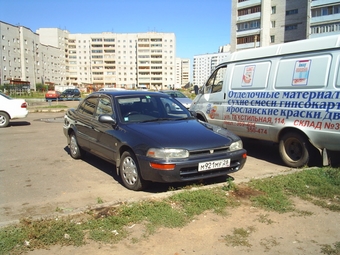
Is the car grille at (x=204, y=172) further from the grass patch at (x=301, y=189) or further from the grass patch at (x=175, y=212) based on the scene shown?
the grass patch at (x=301, y=189)

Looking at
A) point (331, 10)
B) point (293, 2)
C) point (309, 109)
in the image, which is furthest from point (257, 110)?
point (293, 2)

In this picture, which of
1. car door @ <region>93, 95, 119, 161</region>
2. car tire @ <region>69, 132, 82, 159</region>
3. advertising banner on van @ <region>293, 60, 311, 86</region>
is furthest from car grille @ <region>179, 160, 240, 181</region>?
car tire @ <region>69, 132, 82, 159</region>

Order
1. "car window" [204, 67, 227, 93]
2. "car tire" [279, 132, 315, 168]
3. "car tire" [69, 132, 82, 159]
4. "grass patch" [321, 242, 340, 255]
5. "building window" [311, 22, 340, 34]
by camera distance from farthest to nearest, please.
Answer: "building window" [311, 22, 340, 34]
"car window" [204, 67, 227, 93]
"car tire" [69, 132, 82, 159]
"car tire" [279, 132, 315, 168]
"grass patch" [321, 242, 340, 255]

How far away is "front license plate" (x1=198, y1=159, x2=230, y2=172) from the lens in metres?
4.78

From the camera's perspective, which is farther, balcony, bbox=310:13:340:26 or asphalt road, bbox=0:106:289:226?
balcony, bbox=310:13:340:26

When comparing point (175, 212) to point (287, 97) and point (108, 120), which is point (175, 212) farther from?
point (287, 97)

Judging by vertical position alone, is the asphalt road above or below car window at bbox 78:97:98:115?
below

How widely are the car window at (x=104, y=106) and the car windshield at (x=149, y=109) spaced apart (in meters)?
0.21

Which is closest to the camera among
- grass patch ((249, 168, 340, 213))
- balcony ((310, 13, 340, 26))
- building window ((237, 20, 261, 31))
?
grass patch ((249, 168, 340, 213))

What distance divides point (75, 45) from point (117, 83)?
23851mm

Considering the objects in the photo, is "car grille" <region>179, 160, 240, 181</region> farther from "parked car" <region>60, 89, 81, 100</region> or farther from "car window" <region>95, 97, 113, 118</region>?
"parked car" <region>60, 89, 81, 100</region>

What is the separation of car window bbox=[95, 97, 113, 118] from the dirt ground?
282 cm

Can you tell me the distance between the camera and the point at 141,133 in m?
5.09

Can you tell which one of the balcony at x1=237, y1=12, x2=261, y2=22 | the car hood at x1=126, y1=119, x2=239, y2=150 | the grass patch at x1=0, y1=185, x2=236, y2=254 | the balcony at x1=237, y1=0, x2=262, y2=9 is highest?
the balcony at x1=237, y1=0, x2=262, y2=9
